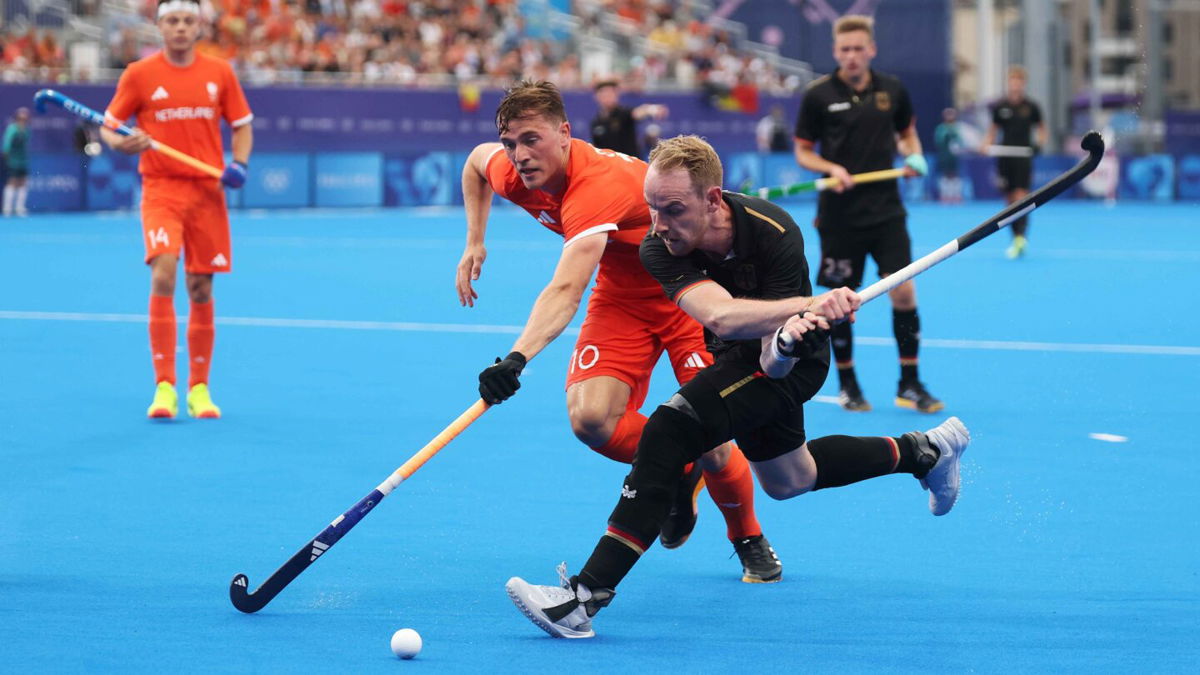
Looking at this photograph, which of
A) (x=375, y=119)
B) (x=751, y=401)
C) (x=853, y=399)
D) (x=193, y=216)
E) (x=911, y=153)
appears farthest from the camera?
(x=375, y=119)

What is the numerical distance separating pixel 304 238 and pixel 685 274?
1844 centimetres

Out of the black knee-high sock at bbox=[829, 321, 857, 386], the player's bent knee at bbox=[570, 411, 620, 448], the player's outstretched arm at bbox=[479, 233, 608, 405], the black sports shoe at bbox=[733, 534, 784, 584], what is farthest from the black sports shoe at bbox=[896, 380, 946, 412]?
the player's outstretched arm at bbox=[479, 233, 608, 405]

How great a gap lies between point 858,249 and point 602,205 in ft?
14.0

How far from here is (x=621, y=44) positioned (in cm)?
3638

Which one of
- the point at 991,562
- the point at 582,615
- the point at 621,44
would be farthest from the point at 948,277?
the point at 621,44

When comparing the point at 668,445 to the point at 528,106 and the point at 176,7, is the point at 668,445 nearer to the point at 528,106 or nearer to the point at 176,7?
the point at 528,106

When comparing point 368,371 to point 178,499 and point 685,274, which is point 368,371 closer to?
point 178,499

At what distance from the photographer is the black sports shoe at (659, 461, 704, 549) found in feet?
19.2

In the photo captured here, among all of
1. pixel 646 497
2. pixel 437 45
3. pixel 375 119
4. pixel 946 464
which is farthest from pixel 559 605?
pixel 437 45

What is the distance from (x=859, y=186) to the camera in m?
9.38

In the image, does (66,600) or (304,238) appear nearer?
(66,600)

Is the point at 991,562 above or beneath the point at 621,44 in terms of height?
beneath

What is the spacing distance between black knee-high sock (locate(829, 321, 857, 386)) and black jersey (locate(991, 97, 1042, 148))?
1303 cm

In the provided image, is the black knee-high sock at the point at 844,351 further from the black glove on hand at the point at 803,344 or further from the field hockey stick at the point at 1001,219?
the black glove on hand at the point at 803,344
